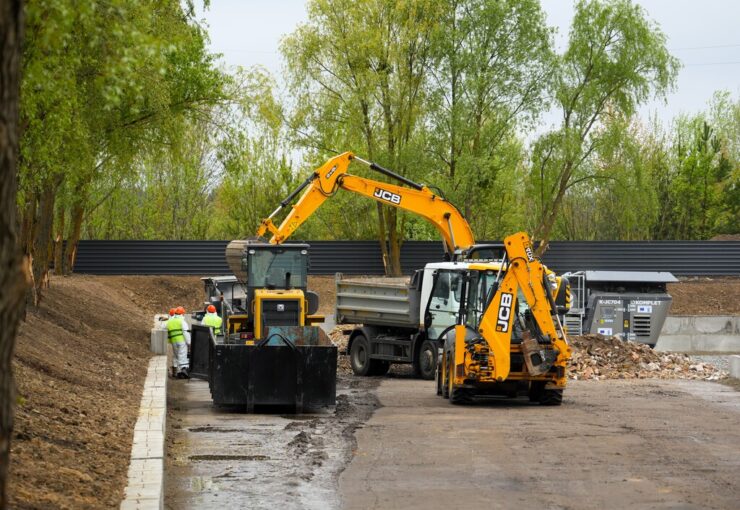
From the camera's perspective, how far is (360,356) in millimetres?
25922

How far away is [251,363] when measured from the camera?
1720 centimetres

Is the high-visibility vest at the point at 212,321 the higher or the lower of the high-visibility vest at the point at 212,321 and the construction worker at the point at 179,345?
the higher

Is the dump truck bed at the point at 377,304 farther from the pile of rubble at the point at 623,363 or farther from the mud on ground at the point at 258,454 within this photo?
the mud on ground at the point at 258,454

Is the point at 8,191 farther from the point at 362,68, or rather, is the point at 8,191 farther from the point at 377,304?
the point at 362,68

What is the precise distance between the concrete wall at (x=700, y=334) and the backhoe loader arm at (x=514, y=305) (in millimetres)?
20904

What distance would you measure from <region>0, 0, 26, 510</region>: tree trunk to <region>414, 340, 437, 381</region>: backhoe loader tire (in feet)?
61.1

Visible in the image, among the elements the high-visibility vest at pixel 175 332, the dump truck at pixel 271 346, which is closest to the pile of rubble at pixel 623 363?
the dump truck at pixel 271 346

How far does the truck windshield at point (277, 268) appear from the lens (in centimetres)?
2242

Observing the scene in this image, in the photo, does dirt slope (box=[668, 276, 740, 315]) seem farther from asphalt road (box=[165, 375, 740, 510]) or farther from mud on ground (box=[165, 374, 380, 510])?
mud on ground (box=[165, 374, 380, 510])

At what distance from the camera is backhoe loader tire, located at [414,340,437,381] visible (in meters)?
23.6

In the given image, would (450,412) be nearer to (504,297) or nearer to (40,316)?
(504,297)

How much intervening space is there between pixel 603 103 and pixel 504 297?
1106 inches

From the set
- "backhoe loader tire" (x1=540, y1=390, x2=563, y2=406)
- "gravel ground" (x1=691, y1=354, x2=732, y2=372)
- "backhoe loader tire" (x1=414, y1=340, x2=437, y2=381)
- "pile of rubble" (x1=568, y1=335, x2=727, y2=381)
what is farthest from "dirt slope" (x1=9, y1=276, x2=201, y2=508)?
"gravel ground" (x1=691, y1=354, x2=732, y2=372)

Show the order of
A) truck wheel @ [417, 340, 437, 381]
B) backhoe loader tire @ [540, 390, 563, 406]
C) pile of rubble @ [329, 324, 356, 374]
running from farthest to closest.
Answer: pile of rubble @ [329, 324, 356, 374], truck wheel @ [417, 340, 437, 381], backhoe loader tire @ [540, 390, 563, 406]
